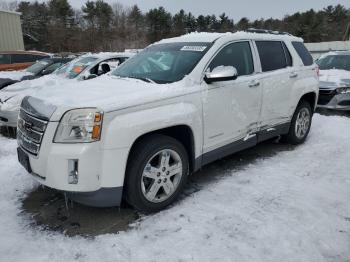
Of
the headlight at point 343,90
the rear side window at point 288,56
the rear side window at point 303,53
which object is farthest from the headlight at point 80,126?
the headlight at point 343,90

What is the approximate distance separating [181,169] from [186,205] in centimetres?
40

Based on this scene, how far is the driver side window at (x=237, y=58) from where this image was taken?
14.1 ft

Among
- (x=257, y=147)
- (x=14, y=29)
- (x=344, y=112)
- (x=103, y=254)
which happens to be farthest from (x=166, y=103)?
(x=14, y=29)

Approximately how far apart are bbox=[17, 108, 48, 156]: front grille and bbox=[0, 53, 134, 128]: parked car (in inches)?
126

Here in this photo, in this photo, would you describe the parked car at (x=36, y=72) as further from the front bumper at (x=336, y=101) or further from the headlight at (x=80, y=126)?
the front bumper at (x=336, y=101)

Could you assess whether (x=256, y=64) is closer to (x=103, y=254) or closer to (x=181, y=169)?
(x=181, y=169)

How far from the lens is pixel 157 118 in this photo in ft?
11.3

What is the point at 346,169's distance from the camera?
4750 mm

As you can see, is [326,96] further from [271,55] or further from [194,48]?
[194,48]

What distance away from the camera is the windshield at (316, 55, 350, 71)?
9.33 m

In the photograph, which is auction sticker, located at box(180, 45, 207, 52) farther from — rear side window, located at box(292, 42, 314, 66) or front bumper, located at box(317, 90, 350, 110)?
front bumper, located at box(317, 90, 350, 110)

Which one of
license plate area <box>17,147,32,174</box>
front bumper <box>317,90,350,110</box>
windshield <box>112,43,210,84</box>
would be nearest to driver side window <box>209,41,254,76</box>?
Result: windshield <box>112,43,210,84</box>

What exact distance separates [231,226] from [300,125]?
314 centimetres

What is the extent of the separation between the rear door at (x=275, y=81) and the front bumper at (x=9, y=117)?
4.67m
